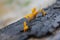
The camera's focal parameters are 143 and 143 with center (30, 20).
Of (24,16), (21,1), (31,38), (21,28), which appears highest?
(21,1)

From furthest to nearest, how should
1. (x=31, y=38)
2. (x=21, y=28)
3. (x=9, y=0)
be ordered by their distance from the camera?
(x=9, y=0) < (x=21, y=28) < (x=31, y=38)

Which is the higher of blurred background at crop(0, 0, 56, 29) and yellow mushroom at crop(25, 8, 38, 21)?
blurred background at crop(0, 0, 56, 29)

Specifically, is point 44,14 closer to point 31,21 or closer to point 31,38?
point 31,21

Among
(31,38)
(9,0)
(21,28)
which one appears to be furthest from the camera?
(9,0)

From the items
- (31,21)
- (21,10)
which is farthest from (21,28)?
(21,10)

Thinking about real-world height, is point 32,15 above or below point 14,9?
below

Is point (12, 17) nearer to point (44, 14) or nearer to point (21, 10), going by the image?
point (21, 10)

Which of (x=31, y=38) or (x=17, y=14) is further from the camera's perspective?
(x=17, y=14)

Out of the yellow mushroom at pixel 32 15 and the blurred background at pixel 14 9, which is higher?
the blurred background at pixel 14 9

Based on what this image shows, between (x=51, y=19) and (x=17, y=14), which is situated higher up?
(x=17, y=14)
